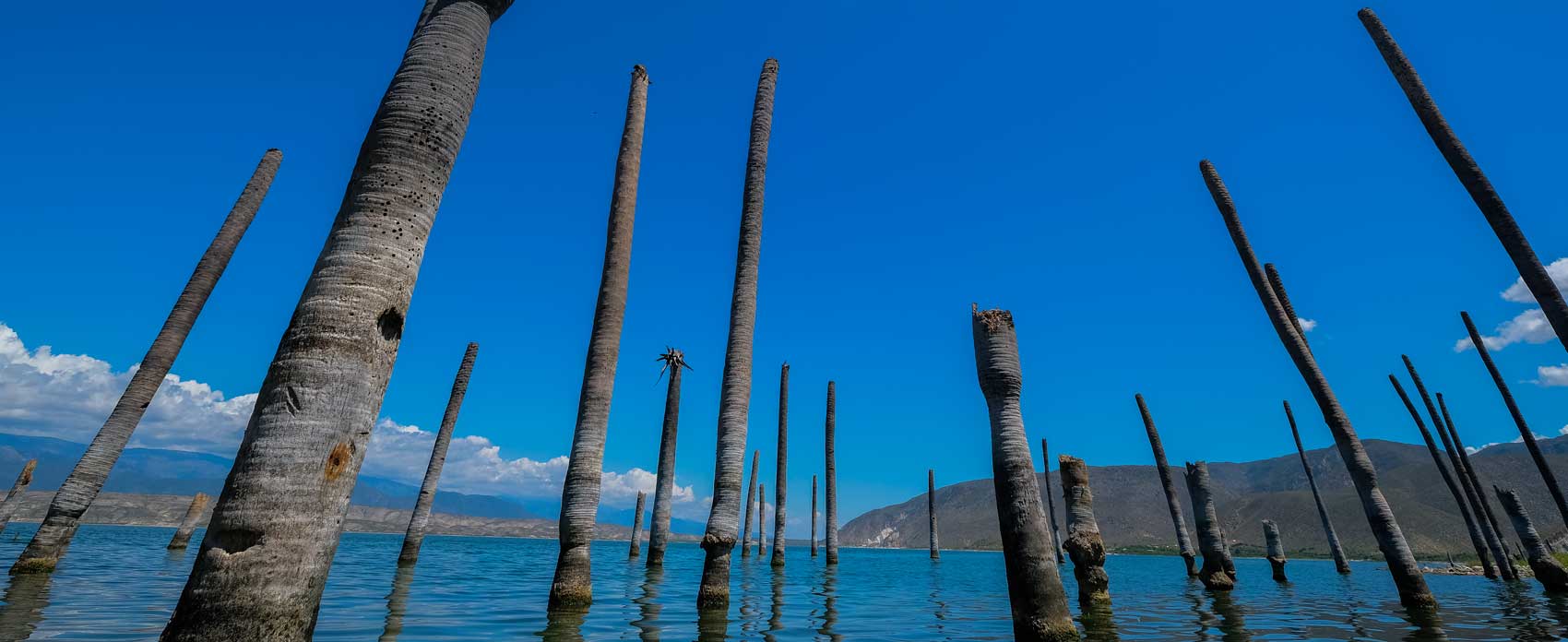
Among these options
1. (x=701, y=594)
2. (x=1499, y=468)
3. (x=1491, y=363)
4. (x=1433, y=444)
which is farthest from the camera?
(x=1499, y=468)

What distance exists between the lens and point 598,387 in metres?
13.5

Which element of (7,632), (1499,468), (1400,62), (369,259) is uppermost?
(1499,468)

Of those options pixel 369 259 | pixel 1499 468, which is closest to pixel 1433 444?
pixel 369 259

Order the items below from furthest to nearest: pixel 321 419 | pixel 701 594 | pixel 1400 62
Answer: pixel 1400 62 → pixel 701 594 → pixel 321 419

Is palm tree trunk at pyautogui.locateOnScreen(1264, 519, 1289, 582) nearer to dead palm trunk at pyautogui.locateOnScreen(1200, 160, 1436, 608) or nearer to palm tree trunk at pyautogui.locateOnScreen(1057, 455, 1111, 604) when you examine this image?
dead palm trunk at pyautogui.locateOnScreen(1200, 160, 1436, 608)

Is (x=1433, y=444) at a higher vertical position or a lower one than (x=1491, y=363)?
lower

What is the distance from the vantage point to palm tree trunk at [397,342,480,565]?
24.4 metres

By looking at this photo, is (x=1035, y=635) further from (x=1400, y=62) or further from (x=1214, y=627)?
(x=1400, y=62)

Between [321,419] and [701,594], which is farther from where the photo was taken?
[701,594]

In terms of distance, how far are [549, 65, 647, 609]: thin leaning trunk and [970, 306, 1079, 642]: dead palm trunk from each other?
7108 millimetres

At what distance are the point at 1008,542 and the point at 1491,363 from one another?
26876 millimetres

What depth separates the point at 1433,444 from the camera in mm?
29047

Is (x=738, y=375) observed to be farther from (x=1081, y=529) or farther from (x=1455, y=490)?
(x=1455, y=490)

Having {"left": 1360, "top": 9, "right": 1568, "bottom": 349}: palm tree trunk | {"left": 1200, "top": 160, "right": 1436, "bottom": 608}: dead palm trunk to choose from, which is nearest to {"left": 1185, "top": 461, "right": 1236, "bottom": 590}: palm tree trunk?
{"left": 1200, "top": 160, "right": 1436, "bottom": 608}: dead palm trunk
